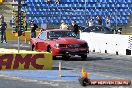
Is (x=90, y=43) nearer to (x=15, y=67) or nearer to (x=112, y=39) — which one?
(x=112, y=39)

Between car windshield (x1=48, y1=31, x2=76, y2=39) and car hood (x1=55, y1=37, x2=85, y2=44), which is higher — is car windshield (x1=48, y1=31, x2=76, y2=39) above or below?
above

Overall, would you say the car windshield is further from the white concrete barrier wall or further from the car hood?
the white concrete barrier wall

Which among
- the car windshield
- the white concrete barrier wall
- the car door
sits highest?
the car windshield

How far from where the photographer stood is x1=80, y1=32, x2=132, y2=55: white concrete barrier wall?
90.7 feet

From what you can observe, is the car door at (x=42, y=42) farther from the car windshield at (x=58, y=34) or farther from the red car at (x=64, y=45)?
the car windshield at (x=58, y=34)

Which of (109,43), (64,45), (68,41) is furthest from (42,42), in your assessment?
(109,43)

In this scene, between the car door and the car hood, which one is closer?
the car hood

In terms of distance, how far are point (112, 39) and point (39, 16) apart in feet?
89.1

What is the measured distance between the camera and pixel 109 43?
1148 inches

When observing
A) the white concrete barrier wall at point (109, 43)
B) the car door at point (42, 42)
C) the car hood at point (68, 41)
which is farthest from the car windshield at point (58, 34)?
the white concrete barrier wall at point (109, 43)

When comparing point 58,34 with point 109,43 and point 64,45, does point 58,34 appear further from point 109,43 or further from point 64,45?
point 109,43

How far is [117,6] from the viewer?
58219 mm

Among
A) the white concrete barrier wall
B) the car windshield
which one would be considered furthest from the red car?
the white concrete barrier wall

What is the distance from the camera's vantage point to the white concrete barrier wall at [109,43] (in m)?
27.7
